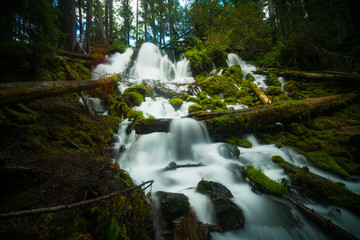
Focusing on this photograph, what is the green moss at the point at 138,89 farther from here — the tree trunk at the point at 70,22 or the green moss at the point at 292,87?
the green moss at the point at 292,87

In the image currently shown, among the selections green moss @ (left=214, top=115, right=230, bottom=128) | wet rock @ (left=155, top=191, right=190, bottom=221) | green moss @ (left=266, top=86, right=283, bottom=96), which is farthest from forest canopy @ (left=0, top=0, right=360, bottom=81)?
green moss @ (left=214, top=115, right=230, bottom=128)

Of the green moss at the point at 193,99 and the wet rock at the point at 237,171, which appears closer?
the wet rock at the point at 237,171

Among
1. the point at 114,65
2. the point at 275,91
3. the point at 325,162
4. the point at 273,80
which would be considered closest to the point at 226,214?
the point at 325,162

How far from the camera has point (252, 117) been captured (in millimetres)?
6113

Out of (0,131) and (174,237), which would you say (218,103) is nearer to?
(174,237)

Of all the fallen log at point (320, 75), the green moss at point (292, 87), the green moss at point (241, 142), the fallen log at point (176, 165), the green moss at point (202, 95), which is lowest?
the fallen log at point (176, 165)

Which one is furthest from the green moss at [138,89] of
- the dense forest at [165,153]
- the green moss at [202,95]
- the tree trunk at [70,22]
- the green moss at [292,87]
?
the green moss at [292,87]

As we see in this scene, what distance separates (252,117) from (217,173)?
10.1 feet

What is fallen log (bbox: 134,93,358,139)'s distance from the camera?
584 cm

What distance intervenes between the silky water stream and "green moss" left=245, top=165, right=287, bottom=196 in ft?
0.59

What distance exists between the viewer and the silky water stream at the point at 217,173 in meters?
2.88

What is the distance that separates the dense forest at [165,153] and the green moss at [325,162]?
0.04 m

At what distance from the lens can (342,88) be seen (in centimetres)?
898

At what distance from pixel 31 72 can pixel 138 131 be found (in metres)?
3.88
